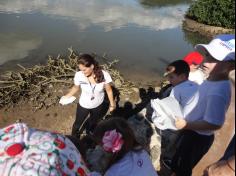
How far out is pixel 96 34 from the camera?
11703mm

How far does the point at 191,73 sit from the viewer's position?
4.90m

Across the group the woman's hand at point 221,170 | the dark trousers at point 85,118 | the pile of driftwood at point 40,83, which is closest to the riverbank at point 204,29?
the pile of driftwood at point 40,83

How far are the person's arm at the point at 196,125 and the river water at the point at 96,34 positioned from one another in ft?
17.8

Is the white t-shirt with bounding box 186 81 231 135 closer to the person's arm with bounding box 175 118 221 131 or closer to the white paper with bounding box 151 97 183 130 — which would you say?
the person's arm with bounding box 175 118 221 131

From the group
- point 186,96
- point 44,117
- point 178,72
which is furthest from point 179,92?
point 44,117

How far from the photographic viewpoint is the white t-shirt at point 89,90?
5258 mm

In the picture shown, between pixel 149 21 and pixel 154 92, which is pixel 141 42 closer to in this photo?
pixel 149 21

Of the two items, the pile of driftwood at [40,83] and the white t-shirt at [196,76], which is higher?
the white t-shirt at [196,76]

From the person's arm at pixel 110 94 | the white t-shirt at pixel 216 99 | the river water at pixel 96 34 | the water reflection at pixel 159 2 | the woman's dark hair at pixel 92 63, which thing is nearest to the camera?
the white t-shirt at pixel 216 99

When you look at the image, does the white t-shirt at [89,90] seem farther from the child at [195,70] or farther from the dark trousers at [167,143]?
the child at [195,70]

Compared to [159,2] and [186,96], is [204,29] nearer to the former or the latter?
[159,2]

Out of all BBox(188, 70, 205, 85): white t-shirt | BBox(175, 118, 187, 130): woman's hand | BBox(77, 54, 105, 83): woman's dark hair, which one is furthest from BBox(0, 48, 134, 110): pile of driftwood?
BBox(175, 118, 187, 130): woman's hand

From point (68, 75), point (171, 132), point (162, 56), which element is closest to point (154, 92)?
point (68, 75)

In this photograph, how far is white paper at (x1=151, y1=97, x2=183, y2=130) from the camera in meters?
3.63
